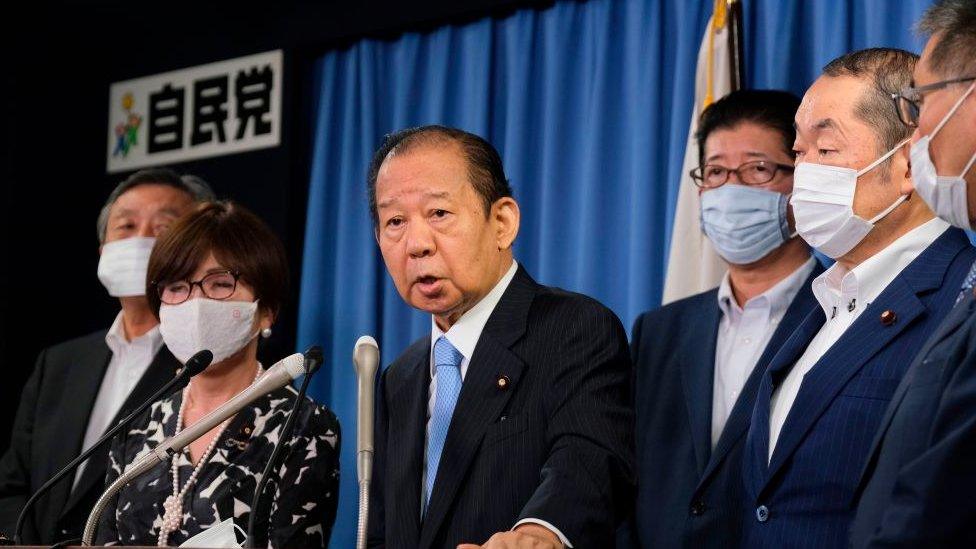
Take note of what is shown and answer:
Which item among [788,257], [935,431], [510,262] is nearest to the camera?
[935,431]

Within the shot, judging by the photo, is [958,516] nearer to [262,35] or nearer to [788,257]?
[788,257]

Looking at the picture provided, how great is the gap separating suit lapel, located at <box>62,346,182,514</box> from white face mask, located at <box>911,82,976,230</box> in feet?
8.18

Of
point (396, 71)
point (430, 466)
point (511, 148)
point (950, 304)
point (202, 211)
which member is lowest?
point (430, 466)

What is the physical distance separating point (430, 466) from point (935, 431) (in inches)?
41.3

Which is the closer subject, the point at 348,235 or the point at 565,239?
the point at 565,239

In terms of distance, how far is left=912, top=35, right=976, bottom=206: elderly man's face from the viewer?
216cm

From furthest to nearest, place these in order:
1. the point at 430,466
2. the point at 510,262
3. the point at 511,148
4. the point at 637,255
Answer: the point at 511,148 < the point at 637,255 < the point at 510,262 < the point at 430,466

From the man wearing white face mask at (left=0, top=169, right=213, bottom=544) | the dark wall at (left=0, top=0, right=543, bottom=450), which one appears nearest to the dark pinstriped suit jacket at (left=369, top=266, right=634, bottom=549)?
the man wearing white face mask at (left=0, top=169, right=213, bottom=544)

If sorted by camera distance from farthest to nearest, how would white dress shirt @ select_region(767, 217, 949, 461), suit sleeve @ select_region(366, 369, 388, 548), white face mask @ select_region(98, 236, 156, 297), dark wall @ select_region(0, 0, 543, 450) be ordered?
dark wall @ select_region(0, 0, 543, 450) → white face mask @ select_region(98, 236, 156, 297) → suit sleeve @ select_region(366, 369, 388, 548) → white dress shirt @ select_region(767, 217, 949, 461)

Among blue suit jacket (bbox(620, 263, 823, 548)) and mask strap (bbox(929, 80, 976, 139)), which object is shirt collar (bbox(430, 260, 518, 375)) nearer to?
blue suit jacket (bbox(620, 263, 823, 548))

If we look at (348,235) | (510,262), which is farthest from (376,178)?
(348,235)

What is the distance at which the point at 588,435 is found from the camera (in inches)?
96.3

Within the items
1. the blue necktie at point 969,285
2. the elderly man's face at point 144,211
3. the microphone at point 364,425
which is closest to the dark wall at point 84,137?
the elderly man's face at point 144,211

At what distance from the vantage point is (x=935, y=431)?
6.43 ft
